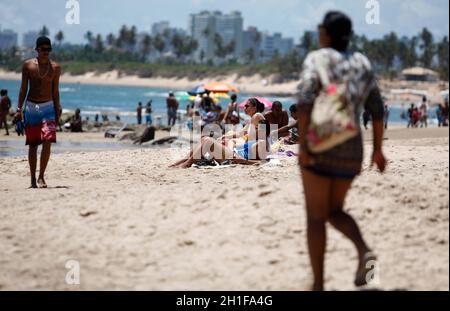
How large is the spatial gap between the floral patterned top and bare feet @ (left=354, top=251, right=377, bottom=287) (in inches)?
21.0

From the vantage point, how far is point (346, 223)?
495 cm

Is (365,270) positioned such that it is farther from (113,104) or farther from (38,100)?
(113,104)

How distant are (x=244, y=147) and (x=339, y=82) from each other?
22.2 feet

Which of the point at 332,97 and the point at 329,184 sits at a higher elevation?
the point at 332,97

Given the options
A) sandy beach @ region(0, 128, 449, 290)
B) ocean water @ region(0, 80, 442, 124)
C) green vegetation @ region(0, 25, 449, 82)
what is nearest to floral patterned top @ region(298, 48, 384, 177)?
sandy beach @ region(0, 128, 449, 290)

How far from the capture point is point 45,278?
5.44m

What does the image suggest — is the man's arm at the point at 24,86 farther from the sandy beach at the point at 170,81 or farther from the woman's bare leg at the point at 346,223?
the sandy beach at the point at 170,81

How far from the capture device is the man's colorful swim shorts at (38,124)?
9.01 m

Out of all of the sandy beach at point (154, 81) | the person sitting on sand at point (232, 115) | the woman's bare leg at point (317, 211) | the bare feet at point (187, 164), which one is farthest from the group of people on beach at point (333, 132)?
the sandy beach at point (154, 81)

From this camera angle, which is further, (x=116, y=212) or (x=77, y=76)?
(x=77, y=76)

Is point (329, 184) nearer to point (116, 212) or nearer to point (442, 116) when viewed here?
point (116, 212)

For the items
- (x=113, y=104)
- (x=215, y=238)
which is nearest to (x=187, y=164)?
(x=215, y=238)

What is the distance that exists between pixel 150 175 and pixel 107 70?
6656 inches
